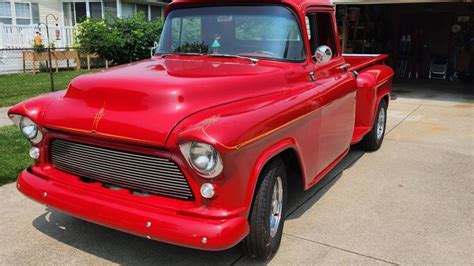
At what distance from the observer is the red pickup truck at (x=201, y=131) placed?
2838 mm

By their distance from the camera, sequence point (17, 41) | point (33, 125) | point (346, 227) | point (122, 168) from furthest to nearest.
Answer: point (17, 41) → point (346, 227) → point (33, 125) → point (122, 168)

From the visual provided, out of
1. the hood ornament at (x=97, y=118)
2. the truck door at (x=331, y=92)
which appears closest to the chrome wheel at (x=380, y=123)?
the truck door at (x=331, y=92)

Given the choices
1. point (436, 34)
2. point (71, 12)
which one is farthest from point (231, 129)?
point (71, 12)

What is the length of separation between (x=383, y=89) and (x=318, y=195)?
240 cm

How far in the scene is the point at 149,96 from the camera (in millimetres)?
3156

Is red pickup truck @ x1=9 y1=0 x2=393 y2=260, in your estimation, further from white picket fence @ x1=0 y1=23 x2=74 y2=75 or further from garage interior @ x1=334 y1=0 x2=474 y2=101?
white picket fence @ x1=0 y1=23 x2=74 y2=75

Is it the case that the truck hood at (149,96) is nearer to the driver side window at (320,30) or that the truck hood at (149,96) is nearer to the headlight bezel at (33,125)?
the headlight bezel at (33,125)

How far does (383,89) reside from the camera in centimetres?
648

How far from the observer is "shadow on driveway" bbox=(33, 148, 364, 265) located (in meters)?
3.46

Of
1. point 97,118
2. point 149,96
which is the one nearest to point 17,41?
point 97,118

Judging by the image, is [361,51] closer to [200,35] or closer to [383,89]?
[383,89]

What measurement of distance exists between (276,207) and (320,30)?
2038 millimetres

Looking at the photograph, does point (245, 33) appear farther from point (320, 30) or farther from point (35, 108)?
point (35, 108)

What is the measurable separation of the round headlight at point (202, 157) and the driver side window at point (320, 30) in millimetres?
2040
